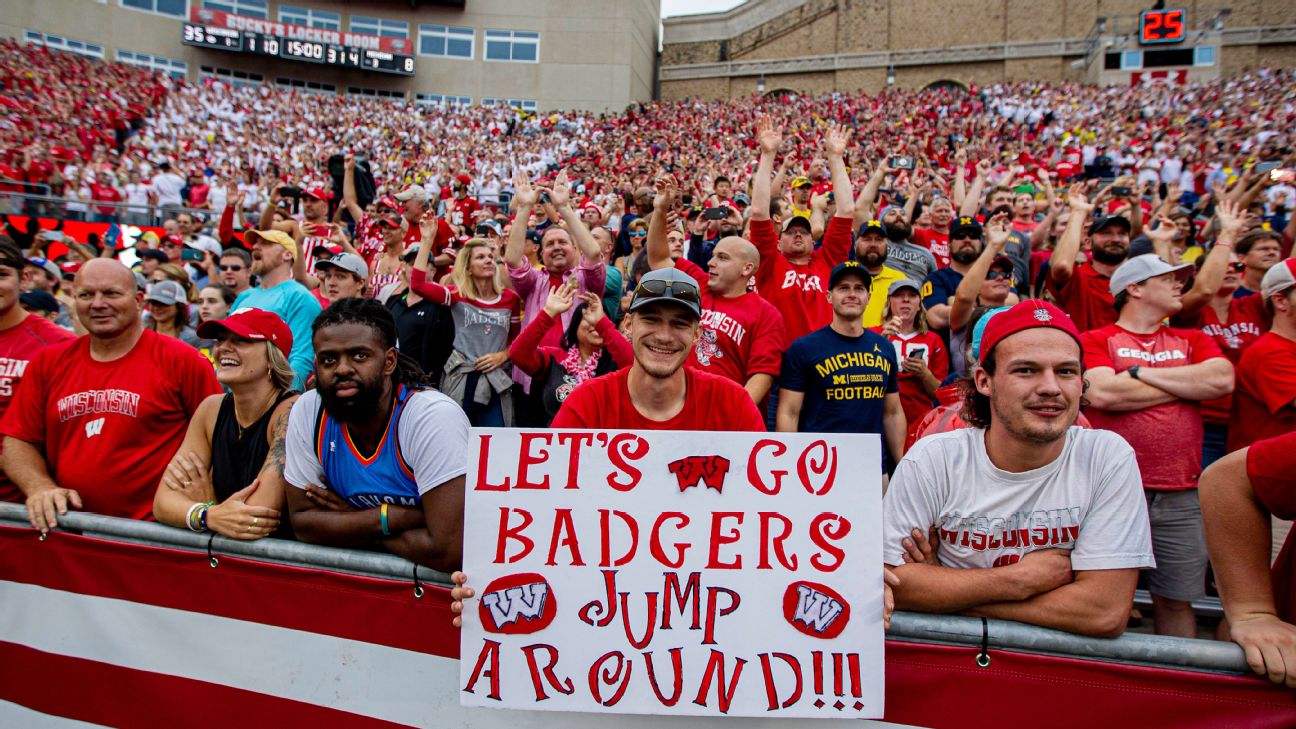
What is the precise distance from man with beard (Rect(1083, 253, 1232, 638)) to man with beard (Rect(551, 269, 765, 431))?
1.82 m

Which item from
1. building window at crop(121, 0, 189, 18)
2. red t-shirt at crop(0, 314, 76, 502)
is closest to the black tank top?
red t-shirt at crop(0, 314, 76, 502)

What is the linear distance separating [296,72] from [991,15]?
125 feet

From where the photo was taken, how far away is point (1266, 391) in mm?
3324

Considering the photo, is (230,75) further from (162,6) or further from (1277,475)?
(1277,475)

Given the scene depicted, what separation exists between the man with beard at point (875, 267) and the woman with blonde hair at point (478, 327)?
99.9 inches

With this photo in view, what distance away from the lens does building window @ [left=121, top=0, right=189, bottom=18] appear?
120 ft

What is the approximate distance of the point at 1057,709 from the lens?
1.94 m

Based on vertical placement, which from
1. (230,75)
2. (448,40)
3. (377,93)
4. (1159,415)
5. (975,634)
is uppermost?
(448,40)

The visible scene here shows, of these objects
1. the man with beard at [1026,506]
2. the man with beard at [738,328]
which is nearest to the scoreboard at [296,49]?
the man with beard at [738,328]

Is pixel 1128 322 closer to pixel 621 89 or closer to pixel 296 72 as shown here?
pixel 621 89

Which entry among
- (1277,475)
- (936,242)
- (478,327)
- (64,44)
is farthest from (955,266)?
(64,44)

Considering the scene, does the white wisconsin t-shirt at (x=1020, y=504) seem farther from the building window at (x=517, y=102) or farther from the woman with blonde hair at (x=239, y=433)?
the building window at (x=517, y=102)

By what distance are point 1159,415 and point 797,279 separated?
2.43 metres

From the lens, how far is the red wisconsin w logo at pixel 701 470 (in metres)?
2.18
